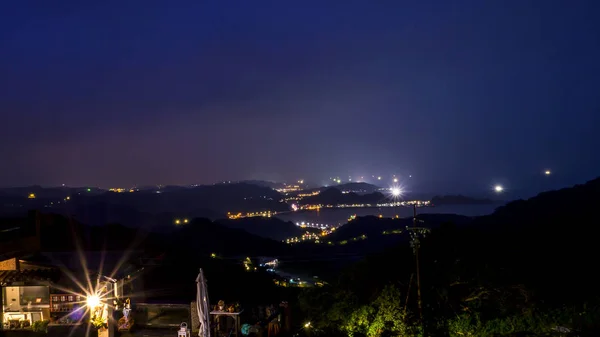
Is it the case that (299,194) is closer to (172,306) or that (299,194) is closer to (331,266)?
(331,266)

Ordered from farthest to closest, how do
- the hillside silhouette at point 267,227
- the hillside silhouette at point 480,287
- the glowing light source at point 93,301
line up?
the hillside silhouette at point 267,227, the glowing light source at point 93,301, the hillside silhouette at point 480,287

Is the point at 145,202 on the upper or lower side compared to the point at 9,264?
upper

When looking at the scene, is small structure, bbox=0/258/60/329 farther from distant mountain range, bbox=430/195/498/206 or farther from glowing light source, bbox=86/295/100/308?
distant mountain range, bbox=430/195/498/206

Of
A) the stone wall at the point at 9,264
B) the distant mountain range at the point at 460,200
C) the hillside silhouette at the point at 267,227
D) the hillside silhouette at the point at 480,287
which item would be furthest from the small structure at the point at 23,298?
the distant mountain range at the point at 460,200

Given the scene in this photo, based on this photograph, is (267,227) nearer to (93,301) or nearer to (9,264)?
(9,264)

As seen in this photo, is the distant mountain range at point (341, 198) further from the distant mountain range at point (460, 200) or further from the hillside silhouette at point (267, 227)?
the hillside silhouette at point (267, 227)

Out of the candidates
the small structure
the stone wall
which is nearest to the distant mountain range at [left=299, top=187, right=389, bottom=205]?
the stone wall

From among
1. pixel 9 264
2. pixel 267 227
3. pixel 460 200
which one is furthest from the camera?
pixel 460 200

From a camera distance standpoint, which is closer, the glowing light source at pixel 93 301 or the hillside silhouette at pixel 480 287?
the hillside silhouette at pixel 480 287

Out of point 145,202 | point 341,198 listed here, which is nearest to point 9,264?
point 145,202

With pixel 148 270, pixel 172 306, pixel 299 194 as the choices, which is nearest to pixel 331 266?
pixel 148 270
